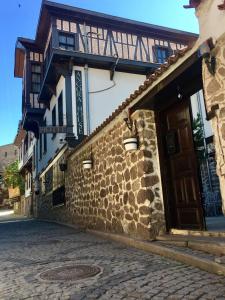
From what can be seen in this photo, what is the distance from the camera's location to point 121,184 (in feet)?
22.5

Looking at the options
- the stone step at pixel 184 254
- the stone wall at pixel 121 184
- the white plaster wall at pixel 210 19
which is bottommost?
the stone step at pixel 184 254

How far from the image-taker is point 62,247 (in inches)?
244

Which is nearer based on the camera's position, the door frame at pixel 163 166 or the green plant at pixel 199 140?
the door frame at pixel 163 166

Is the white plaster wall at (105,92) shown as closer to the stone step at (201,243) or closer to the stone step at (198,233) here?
the stone step at (198,233)

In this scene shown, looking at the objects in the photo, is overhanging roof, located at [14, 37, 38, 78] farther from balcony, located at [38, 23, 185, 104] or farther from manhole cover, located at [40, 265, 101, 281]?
manhole cover, located at [40, 265, 101, 281]

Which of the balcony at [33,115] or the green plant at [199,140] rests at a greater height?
the balcony at [33,115]

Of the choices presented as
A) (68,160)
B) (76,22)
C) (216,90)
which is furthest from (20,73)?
(216,90)

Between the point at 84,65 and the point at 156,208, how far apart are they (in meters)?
9.55

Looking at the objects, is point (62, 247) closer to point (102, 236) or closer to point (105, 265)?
point (102, 236)

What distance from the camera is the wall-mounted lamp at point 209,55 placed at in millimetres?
4008

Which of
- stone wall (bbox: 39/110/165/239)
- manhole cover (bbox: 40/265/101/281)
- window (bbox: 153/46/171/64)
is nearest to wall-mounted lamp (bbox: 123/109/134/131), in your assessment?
stone wall (bbox: 39/110/165/239)

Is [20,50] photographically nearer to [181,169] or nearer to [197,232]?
[181,169]

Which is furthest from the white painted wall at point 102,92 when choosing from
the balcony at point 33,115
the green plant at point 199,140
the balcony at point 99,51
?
the green plant at point 199,140

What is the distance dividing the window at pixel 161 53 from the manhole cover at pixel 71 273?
541 inches
